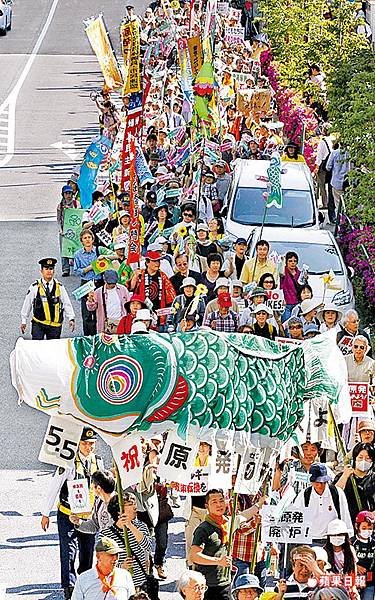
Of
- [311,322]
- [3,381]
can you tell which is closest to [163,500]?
[311,322]

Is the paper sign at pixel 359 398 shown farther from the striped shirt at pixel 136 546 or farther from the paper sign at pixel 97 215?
the paper sign at pixel 97 215

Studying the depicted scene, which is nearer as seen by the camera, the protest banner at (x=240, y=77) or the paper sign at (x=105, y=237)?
the paper sign at (x=105, y=237)

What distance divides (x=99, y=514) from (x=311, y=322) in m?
4.97

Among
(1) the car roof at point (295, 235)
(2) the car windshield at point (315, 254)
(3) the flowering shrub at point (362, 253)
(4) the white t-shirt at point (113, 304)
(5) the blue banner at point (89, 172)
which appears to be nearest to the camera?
(4) the white t-shirt at point (113, 304)

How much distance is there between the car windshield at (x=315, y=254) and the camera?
20.3 metres

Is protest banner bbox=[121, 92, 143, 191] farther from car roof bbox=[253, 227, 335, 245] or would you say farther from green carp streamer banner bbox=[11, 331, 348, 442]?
green carp streamer banner bbox=[11, 331, 348, 442]

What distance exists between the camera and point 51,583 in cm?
1359

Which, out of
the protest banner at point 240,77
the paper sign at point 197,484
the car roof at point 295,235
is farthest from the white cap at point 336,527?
the protest banner at point 240,77

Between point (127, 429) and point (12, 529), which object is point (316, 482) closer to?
point (127, 429)

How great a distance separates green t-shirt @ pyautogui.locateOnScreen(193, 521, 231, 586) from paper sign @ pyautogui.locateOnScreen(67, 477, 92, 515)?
130cm

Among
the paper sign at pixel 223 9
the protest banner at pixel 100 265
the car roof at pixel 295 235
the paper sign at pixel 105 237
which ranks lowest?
the car roof at pixel 295 235

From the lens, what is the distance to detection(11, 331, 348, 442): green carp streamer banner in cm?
1125

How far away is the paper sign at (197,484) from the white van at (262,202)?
32.0 feet

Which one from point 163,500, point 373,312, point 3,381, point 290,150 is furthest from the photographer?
point 290,150
